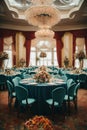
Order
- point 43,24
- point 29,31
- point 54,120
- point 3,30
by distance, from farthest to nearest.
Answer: point 29,31, point 3,30, point 43,24, point 54,120

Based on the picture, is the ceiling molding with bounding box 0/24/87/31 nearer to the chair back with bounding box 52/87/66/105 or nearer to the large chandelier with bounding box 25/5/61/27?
the large chandelier with bounding box 25/5/61/27

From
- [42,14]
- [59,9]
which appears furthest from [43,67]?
[59,9]

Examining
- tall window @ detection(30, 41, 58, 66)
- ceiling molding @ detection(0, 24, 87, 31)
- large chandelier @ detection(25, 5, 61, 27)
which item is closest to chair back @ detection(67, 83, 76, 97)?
large chandelier @ detection(25, 5, 61, 27)

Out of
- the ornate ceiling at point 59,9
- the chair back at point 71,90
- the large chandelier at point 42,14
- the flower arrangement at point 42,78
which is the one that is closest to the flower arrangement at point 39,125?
the chair back at point 71,90

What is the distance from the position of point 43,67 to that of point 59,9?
478 cm

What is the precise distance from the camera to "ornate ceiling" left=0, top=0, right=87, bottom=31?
9718 mm

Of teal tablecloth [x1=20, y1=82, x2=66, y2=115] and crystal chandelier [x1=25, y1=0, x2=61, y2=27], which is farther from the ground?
crystal chandelier [x1=25, y1=0, x2=61, y2=27]

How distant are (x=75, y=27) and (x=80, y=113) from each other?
8777 millimetres

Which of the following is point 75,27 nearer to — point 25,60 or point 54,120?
point 25,60

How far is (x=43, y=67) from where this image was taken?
7.84 metres

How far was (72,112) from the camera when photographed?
5.62 metres

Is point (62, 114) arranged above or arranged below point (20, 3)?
below

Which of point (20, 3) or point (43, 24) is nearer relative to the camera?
point (43, 24)

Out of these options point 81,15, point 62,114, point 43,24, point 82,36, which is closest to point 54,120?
point 62,114
